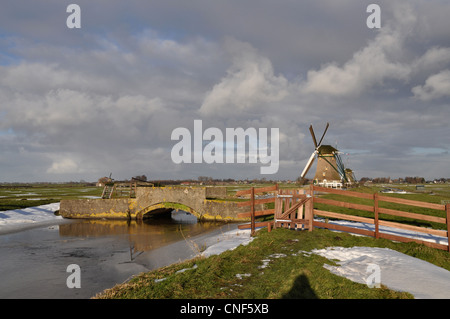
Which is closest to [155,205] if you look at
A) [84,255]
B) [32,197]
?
[84,255]

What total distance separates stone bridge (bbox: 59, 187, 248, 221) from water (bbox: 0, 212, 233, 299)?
5.77 feet

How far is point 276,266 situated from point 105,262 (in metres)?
8.48

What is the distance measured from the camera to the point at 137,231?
20516 millimetres

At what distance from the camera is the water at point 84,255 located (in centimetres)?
909

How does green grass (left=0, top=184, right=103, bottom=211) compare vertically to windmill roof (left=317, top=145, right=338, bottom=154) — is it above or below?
below

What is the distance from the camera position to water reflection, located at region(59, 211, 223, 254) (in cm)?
1667

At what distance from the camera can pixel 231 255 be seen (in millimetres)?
8977

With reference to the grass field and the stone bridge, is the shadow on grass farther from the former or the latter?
the stone bridge

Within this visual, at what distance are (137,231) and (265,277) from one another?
628 inches

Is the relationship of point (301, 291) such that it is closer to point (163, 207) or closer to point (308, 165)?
point (163, 207)

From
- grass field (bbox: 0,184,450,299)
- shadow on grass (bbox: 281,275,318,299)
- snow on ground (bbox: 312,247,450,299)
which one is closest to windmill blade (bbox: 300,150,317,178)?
grass field (bbox: 0,184,450,299)

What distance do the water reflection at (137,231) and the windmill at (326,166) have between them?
4638cm
